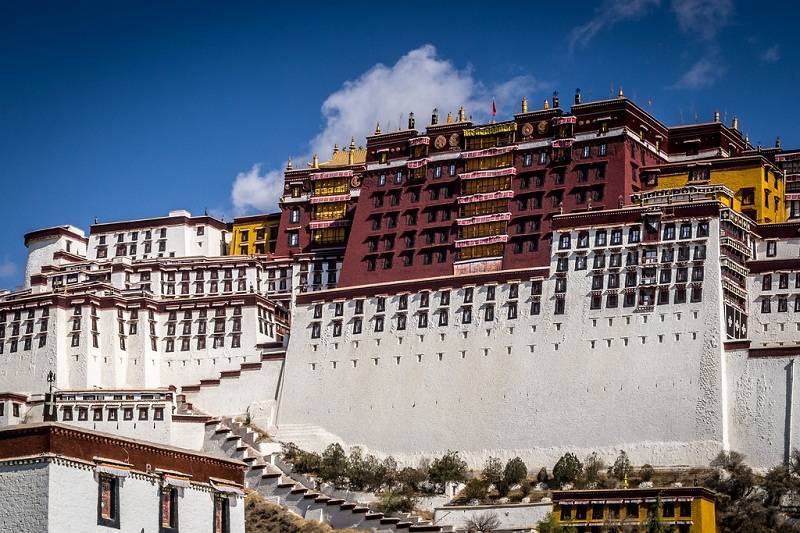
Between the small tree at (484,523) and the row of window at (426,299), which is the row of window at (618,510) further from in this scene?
the row of window at (426,299)

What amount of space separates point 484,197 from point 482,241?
3299 mm

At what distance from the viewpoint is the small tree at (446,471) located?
9231 cm

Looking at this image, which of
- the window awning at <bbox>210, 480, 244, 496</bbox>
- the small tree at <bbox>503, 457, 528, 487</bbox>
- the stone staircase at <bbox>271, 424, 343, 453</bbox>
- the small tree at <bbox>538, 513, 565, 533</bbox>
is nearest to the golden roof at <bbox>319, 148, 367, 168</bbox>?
the stone staircase at <bbox>271, 424, 343, 453</bbox>

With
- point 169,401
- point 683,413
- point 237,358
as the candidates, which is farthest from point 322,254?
point 683,413

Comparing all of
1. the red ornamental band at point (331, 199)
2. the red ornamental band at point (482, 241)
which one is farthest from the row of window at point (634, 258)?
the red ornamental band at point (331, 199)

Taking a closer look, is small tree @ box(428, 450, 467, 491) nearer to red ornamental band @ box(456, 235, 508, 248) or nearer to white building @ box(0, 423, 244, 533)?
red ornamental band @ box(456, 235, 508, 248)

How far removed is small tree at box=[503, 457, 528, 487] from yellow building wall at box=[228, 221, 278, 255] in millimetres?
36870

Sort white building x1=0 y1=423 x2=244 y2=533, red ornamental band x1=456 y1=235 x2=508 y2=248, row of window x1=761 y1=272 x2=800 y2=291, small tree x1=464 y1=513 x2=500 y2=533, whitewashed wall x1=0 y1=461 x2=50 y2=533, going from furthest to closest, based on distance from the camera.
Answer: red ornamental band x1=456 y1=235 x2=508 y2=248, row of window x1=761 y1=272 x2=800 y2=291, small tree x1=464 y1=513 x2=500 y2=533, white building x1=0 y1=423 x2=244 y2=533, whitewashed wall x1=0 y1=461 x2=50 y2=533

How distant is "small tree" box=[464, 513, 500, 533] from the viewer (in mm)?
83312

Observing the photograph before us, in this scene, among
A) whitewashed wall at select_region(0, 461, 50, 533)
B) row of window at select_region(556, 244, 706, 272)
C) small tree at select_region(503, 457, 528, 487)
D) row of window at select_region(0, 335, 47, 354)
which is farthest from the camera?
row of window at select_region(0, 335, 47, 354)

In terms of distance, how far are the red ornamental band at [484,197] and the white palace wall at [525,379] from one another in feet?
25.4

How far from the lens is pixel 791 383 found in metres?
89.4

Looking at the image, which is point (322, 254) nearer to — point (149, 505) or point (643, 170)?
point (643, 170)

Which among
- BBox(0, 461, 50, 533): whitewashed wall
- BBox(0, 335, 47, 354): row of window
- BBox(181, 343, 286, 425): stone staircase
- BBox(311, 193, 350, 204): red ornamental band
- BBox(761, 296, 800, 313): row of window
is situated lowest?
BBox(181, 343, 286, 425): stone staircase
